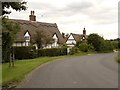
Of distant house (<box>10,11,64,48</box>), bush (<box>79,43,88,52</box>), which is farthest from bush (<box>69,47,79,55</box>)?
distant house (<box>10,11,64,48</box>)

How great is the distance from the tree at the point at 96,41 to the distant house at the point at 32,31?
8.10 metres

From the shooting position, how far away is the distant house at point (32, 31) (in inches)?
2496

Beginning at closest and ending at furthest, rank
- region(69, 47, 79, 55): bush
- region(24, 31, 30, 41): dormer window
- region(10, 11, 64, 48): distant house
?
region(10, 11, 64, 48): distant house < region(69, 47, 79, 55): bush < region(24, 31, 30, 41): dormer window

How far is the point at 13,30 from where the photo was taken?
28719mm

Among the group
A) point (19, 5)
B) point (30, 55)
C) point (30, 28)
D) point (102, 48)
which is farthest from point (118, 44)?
point (19, 5)

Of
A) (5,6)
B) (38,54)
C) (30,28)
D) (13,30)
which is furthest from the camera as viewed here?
(30,28)

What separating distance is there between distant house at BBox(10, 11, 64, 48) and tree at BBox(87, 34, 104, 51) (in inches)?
319

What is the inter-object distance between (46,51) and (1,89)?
134 ft

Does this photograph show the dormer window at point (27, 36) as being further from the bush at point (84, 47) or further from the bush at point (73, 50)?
the bush at point (84, 47)

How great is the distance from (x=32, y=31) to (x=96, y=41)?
17.6 metres

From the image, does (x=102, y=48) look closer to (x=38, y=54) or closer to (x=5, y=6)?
(x=38, y=54)

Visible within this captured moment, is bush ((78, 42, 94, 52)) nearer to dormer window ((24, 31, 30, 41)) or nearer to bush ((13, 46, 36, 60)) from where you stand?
dormer window ((24, 31, 30, 41))

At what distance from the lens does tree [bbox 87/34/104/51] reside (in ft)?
247

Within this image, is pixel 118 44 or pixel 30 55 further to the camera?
pixel 118 44
